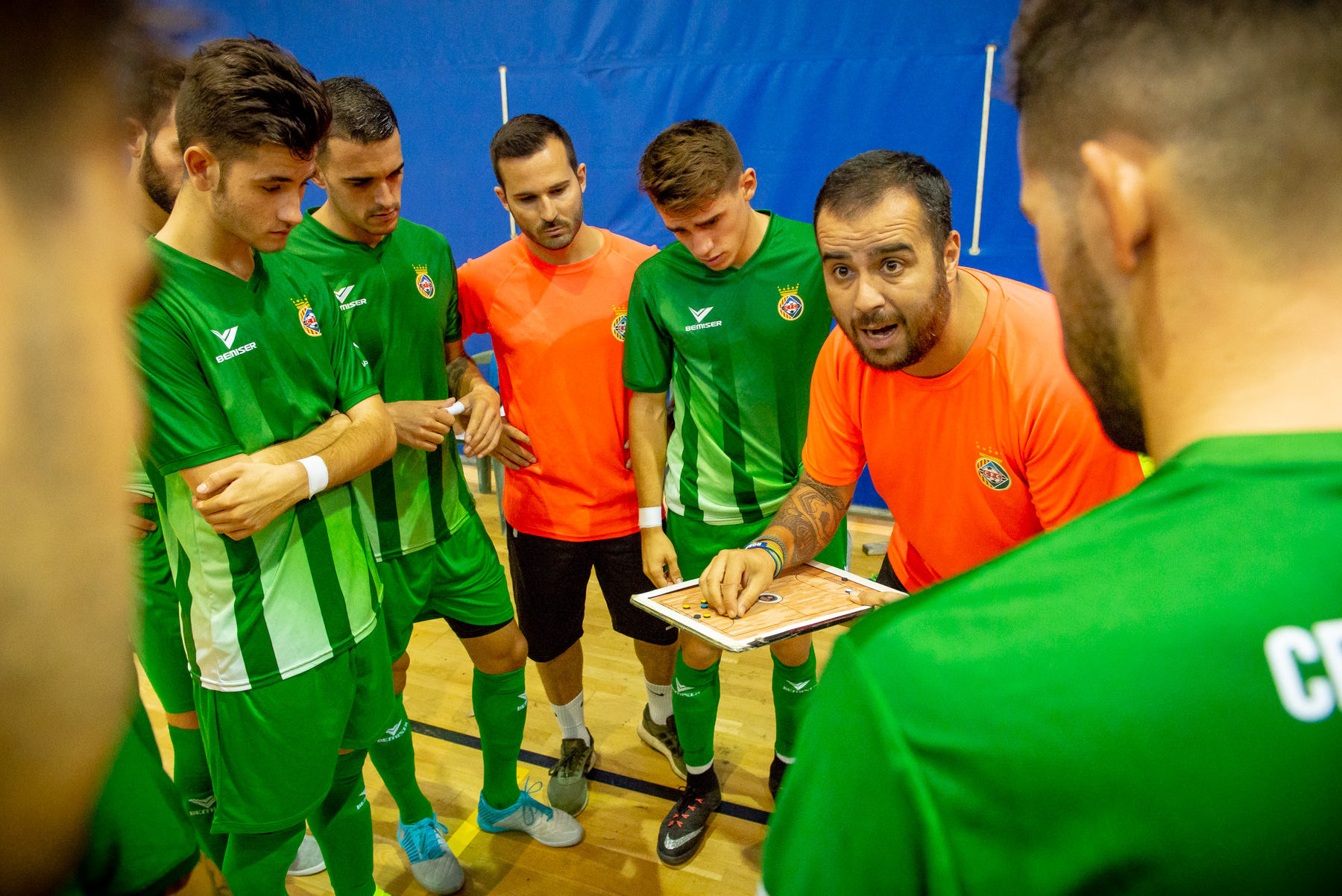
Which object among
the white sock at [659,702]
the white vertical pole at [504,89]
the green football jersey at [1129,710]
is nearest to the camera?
the green football jersey at [1129,710]

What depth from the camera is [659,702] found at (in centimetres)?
328

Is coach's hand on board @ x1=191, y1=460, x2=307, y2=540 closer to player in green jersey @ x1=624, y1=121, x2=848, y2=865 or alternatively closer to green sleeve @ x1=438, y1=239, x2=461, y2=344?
green sleeve @ x1=438, y1=239, x2=461, y2=344

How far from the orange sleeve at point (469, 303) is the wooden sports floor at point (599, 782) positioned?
63.9 inches

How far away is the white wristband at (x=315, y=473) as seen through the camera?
1910mm

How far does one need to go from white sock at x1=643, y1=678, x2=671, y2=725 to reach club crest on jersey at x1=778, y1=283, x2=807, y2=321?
1.47 m

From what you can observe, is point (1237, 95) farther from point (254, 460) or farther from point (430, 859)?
point (430, 859)

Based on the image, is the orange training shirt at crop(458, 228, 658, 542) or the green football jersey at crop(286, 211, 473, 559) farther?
the orange training shirt at crop(458, 228, 658, 542)

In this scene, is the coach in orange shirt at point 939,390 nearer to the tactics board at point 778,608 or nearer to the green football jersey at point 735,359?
the tactics board at point 778,608

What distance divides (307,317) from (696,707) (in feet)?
5.66

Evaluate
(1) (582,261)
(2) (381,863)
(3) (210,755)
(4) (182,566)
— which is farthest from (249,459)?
(2) (381,863)

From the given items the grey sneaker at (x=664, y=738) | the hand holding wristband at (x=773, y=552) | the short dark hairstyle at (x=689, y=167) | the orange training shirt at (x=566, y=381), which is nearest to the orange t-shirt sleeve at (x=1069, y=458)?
the hand holding wristband at (x=773, y=552)

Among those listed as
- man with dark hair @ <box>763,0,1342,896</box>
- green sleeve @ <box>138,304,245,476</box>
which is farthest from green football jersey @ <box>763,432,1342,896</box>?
green sleeve @ <box>138,304,245,476</box>

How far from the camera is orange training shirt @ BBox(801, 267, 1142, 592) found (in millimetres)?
1806

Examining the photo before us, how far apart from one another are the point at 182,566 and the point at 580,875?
1578mm
